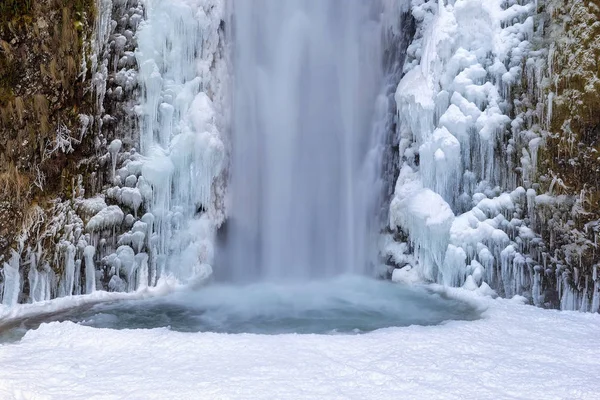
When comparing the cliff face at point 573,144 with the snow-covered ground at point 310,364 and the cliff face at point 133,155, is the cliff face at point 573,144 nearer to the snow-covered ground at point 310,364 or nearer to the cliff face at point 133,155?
the cliff face at point 133,155

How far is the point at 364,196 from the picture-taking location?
29.0 feet

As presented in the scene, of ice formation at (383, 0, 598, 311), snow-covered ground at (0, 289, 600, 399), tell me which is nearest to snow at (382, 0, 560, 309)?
ice formation at (383, 0, 598, 311)

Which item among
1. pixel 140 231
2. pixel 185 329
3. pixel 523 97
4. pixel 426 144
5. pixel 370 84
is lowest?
pixel 185 329

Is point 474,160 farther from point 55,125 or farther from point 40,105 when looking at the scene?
point 40,105

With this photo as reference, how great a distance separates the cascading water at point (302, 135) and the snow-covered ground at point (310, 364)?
136 inches

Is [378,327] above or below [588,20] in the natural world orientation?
below

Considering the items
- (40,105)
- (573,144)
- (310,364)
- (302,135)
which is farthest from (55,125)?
(573,144)

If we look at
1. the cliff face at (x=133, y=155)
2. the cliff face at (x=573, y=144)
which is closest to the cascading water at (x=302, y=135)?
the cliff face at (x=133, y=155)

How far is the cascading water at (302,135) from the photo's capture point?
8.62 metres

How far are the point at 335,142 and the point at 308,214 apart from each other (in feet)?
4.17

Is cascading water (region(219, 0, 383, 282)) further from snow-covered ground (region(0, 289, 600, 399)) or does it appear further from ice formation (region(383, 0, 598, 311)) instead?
snow-covered ground (region(0, 289, 600, 399))

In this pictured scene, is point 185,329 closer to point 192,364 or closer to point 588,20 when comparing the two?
point 192,364

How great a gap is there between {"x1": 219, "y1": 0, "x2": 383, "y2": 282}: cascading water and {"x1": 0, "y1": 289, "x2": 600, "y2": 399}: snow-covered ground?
3444mm

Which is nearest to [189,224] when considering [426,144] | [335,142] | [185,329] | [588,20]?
[185,329]
